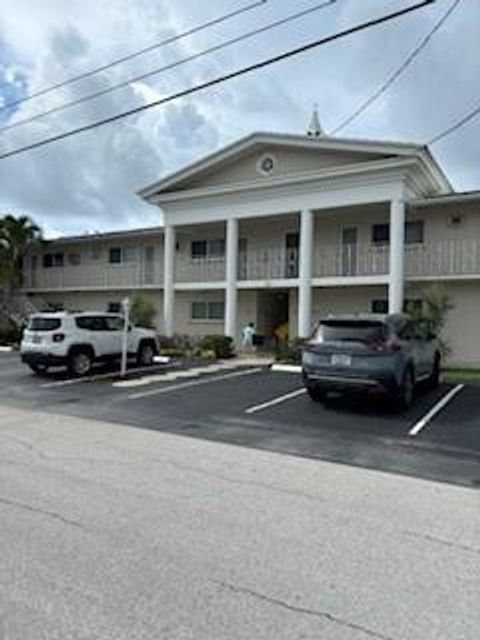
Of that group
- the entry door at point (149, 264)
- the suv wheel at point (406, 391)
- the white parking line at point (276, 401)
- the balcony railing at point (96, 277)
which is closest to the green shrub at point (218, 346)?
the balcony railing at point (96, 277)

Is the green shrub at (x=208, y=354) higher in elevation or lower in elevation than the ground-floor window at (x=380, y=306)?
lower

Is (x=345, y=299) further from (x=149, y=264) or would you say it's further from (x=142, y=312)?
(x=149, y=264)

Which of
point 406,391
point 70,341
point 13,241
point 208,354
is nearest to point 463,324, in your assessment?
point 208,354

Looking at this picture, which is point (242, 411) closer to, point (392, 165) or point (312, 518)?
point (312, 518)

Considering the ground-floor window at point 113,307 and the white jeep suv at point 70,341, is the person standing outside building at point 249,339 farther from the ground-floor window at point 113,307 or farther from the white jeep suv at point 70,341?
the ground-floor window at point 113,307

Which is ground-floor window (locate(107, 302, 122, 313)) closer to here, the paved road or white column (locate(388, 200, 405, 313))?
white column (locate(388, 200, 405, 313))

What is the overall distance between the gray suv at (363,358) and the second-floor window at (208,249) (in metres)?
16.4

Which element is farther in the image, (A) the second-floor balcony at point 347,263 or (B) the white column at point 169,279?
(B) the white column at point 169,279

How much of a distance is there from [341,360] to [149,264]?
778 inches

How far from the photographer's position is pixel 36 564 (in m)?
4.96

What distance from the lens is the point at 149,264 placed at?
31.6m

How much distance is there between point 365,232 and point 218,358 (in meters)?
7.24

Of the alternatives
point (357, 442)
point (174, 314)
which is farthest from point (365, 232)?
point (357, 442)

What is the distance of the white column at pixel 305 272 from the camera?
24578 millimetres
